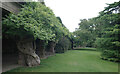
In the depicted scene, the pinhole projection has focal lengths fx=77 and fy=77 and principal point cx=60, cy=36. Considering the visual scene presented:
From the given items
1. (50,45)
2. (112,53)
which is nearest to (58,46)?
(50,45)

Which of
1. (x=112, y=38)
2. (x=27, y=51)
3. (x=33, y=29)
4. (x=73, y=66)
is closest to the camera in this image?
(x=33, y=29)

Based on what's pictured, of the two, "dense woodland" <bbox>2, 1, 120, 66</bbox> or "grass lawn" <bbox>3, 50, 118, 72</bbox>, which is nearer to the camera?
"dense woodland" <bbox>2, 1, 120, 66</bbox>

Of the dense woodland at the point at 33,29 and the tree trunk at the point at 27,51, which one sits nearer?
the dense woodland at the point at 33,29

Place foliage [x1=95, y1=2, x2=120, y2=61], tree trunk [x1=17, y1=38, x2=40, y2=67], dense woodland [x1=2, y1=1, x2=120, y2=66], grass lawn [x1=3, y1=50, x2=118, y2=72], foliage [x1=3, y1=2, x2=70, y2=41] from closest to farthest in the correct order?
foliage [x1=3, y1=2, x2=70, y2=41], dense woodland [x1=2, y1=1, x2=120, y2=66], grass lawn [x1=3, y1=50, x2=118, y2=72], tree trunk [x1=17, y1=38, x2=40, y2=67], foliage [x1=95, y1=2, x2=120, y2=61]

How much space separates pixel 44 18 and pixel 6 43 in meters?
7.98

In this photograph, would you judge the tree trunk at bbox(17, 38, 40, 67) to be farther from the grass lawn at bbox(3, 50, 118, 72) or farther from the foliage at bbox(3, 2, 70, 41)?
the foliage at bbox(3, 2, 70, 41)

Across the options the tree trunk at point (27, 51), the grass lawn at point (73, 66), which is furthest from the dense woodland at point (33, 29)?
the grass lawn at point (73, 66)

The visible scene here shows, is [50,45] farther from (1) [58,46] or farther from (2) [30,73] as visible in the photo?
(2) [30,73]

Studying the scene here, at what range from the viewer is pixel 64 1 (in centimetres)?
997

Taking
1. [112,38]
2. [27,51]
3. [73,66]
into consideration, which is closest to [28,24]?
[27,51]

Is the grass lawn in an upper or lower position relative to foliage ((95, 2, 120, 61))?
lower

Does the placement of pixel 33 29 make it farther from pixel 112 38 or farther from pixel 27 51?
pixel 112 38

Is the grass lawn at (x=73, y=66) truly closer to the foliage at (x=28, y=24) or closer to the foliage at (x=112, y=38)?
the foliage at (x=112, y=38)

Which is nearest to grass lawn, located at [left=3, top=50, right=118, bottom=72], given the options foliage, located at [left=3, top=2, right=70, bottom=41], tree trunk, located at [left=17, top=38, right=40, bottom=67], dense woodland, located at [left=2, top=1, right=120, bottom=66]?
tree trunk, located at [left=17, top=38, right=40, bottom=67]
